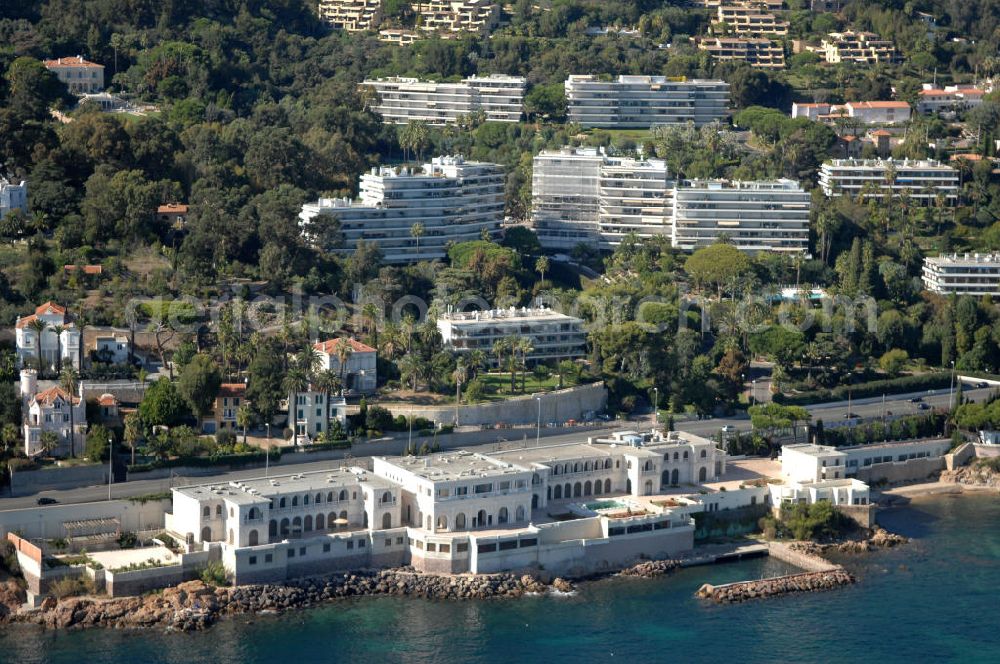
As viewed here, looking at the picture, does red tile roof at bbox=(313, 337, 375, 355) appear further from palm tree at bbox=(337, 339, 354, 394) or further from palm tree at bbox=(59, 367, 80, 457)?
palm tree at bbox=(59, 367, 80, 457)

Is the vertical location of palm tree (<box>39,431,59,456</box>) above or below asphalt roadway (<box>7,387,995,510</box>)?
above

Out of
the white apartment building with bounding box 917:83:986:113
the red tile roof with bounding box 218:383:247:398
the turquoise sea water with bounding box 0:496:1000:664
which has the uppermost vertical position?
the white apartment building with bounding box 917:83:986:113

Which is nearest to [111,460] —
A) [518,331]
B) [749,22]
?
[518,331]

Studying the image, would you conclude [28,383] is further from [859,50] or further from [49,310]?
[859,50]

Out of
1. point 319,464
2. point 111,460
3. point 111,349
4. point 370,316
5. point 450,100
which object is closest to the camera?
point 111,460

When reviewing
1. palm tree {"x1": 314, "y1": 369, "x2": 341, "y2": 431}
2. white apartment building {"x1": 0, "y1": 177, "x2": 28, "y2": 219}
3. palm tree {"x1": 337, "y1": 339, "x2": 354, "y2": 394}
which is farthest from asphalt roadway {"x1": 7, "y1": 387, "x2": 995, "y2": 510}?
white apartment building {"x1": 0, "y1": 177, "x2": 28, "y2": 219}

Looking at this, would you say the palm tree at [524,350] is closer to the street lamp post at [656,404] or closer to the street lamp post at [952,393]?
the street lamp post at [656,404]
